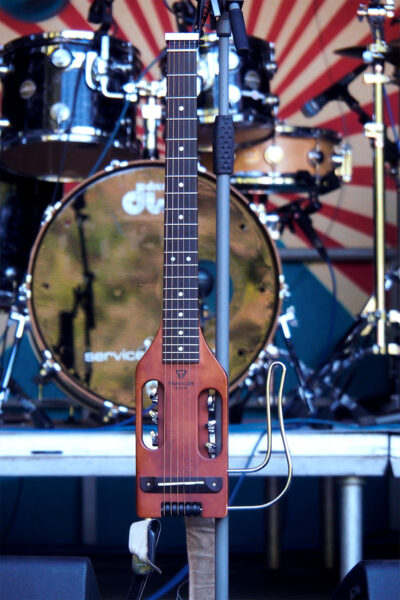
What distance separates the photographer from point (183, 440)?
1769mm

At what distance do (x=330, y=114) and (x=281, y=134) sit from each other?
0.88 m

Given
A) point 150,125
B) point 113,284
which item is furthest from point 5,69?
point 113,284

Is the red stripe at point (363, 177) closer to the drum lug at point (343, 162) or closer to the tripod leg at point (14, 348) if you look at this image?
the drum lug at point (343, 162)

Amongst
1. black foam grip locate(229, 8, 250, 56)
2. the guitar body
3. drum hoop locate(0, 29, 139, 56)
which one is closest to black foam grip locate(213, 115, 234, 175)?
black foam grip locate(229, 8, 250, 56)

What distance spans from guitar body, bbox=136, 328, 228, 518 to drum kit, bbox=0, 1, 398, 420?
0.99 metres

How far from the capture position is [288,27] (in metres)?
4.27

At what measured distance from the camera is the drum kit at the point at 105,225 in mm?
2824

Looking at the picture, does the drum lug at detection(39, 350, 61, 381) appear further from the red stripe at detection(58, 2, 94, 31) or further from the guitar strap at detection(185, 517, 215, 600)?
the red stripe at detection(58, 2, 94, 31)

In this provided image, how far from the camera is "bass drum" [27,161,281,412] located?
9.23ft

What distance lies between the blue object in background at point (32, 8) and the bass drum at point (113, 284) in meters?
1.56

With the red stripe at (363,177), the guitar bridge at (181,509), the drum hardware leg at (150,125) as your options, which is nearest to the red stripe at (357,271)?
the red stripe at (363,177)

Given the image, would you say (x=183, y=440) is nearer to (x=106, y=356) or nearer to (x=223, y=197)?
(x=223, y=197)

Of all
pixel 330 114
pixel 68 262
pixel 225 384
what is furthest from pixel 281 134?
pixel 225 384

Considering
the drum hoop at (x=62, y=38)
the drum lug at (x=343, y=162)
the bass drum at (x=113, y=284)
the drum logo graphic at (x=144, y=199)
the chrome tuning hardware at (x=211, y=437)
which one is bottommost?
the chrome tuning hardware at (x=211, y=437)
